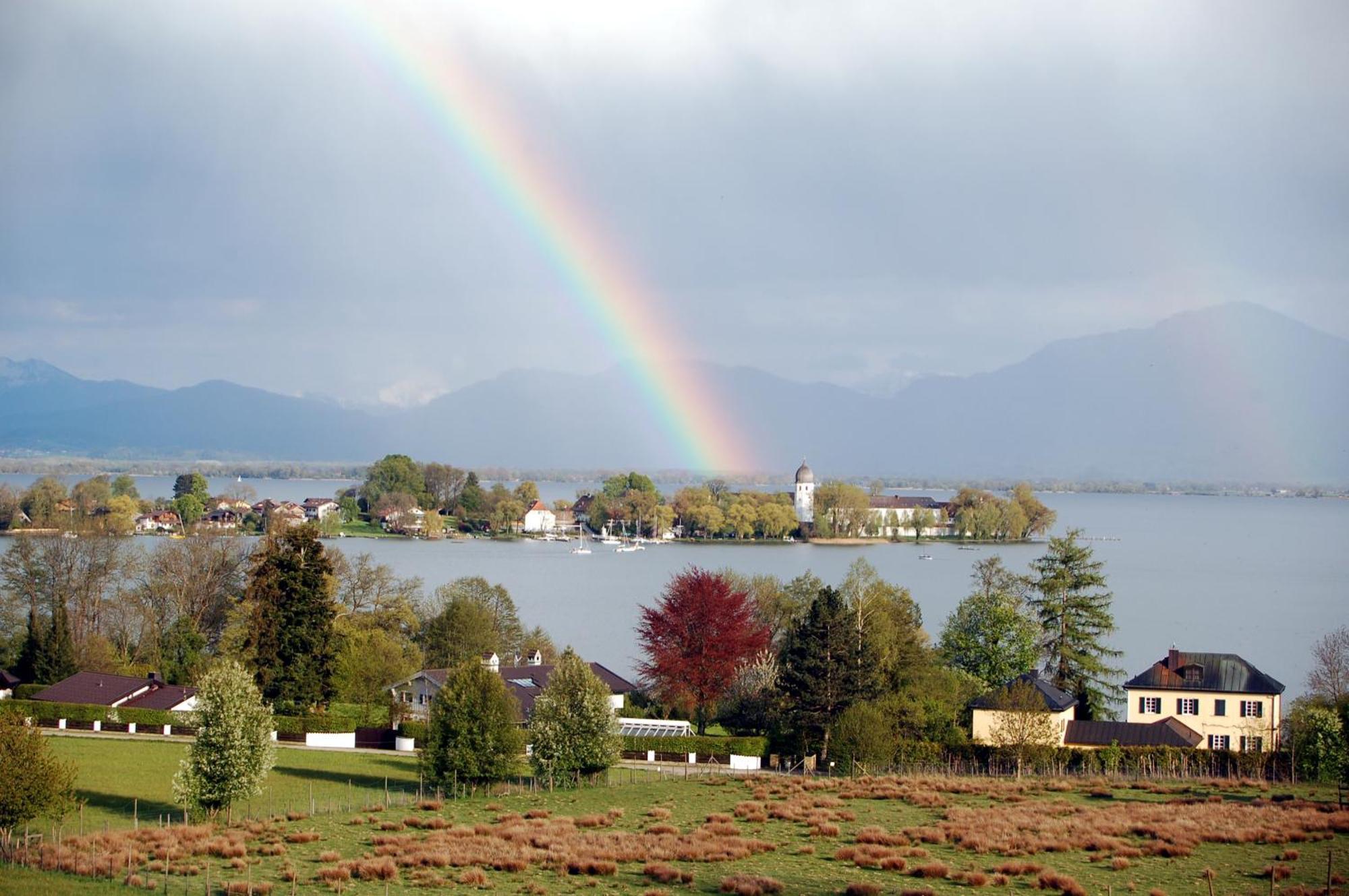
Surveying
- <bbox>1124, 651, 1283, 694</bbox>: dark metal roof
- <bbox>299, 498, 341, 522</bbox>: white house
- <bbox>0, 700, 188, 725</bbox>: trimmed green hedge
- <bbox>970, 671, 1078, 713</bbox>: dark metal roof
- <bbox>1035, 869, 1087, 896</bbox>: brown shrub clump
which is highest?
<bbox>299, 498, 341, 522</bbox>: white house

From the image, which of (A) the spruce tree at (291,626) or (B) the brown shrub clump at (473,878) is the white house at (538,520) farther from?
(B) the brown shrub clump at (473,878)

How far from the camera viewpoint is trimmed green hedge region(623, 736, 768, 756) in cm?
3041

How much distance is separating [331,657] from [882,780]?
16.9m

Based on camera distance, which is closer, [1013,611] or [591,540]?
[1013,611]

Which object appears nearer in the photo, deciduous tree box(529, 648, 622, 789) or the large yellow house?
deciduous tree box(529, 648, 622, 789)

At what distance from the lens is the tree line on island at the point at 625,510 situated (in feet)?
421

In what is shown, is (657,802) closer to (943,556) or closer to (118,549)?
(118,549)

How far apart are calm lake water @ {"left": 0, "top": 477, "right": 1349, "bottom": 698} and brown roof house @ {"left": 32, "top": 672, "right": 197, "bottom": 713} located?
17776mm

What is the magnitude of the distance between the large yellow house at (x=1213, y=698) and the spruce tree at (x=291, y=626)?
72.9 feet

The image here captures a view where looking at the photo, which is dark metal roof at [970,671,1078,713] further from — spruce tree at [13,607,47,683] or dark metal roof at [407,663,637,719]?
spruce tree at [13,607,47,683]

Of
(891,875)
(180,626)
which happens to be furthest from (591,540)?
(891,875)

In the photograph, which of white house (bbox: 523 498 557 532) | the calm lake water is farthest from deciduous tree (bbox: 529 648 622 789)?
white house (bbox: 523 498 557 532)

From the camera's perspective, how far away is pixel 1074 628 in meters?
37.1

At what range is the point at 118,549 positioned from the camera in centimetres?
5159
